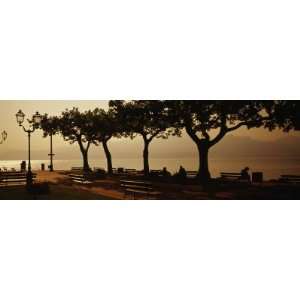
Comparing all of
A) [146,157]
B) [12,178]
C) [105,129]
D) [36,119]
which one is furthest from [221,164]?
[12,178]

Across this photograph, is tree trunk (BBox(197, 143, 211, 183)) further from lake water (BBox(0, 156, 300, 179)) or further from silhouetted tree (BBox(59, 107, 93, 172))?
silhouetted tree (BBox(59, 107, 93, 172))

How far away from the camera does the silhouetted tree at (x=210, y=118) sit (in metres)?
9.21

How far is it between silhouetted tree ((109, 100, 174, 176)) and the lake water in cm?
46

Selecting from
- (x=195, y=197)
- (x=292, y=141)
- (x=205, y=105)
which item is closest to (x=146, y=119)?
(x=205, y=105)

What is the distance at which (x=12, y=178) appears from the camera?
10.0 meters

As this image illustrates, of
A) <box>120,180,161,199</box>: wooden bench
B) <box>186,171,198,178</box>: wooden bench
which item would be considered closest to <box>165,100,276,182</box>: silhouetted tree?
<box>186,171,198,178</box>: wooden bench

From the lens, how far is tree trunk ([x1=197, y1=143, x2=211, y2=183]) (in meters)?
9.54

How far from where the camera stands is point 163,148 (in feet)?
32.0

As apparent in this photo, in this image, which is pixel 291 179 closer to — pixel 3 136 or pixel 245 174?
pixel 245 174

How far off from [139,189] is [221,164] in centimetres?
208

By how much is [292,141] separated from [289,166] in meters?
0.60

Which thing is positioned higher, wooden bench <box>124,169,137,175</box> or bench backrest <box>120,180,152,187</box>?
wooden bench <box>124,169,137,175</box>

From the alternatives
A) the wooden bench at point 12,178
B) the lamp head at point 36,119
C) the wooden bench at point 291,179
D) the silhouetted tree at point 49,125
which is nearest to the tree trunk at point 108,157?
the silhouetted tree at point 49,125
